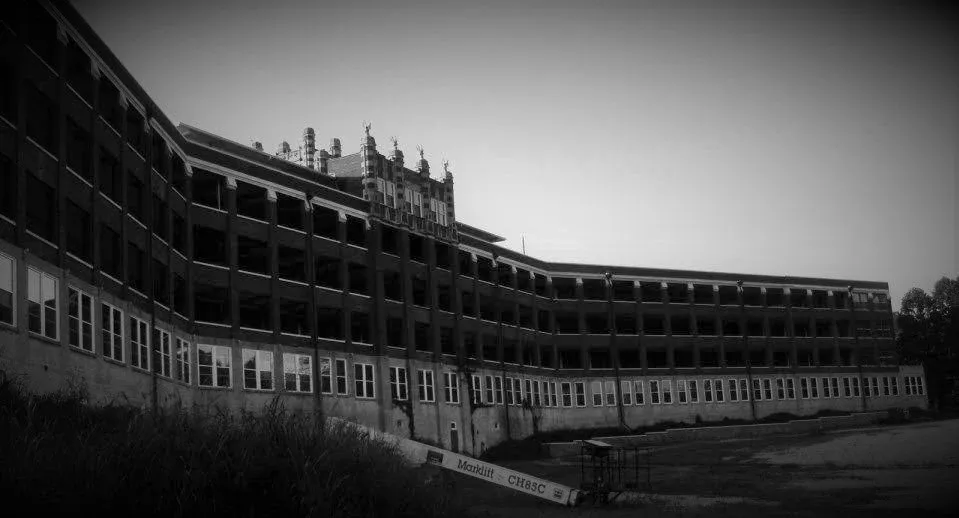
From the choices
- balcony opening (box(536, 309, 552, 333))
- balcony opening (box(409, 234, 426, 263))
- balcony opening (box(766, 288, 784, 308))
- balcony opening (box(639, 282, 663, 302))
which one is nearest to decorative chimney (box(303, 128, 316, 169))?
balcony opening (box(409, 234, 426, 263))

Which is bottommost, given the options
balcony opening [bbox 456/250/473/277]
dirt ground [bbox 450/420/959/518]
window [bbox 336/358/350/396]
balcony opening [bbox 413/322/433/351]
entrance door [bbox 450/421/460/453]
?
dirt ground [bbox 450/420/959/518]

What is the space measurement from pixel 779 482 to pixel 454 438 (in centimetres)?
2839

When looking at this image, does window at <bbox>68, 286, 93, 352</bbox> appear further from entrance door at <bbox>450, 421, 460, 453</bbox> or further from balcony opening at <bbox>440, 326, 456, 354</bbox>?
balcony opening at <bbox>440, 326, 456, 354</bbox>

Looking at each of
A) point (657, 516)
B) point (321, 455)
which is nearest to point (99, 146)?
point (321, 455)

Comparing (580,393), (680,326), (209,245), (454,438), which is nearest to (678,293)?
(680,326)

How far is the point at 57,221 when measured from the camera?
109 feet

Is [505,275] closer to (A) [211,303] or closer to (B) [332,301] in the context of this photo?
(B) [332,301]

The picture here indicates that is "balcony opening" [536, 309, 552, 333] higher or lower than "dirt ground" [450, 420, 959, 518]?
higher

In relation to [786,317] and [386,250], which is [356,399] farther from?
[786,317]

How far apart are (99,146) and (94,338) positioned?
25.4ft

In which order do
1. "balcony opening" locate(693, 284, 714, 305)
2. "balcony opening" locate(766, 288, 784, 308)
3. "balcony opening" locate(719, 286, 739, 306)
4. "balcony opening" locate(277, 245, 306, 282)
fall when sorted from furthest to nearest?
"balcony opening" locate(766, 288, 784, 308)
"balcony opening" locate(719, 286, 739, 306)
"balcony opening" locate(693, 284, 714, 305)
"balcony opening" locate(277, 245, 306, 282)

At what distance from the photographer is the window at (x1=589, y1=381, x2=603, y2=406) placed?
83.4 metres

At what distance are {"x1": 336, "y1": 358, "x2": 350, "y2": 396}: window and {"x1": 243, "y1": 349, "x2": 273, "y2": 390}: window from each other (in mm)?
5015

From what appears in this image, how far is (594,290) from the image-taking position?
293 feet
